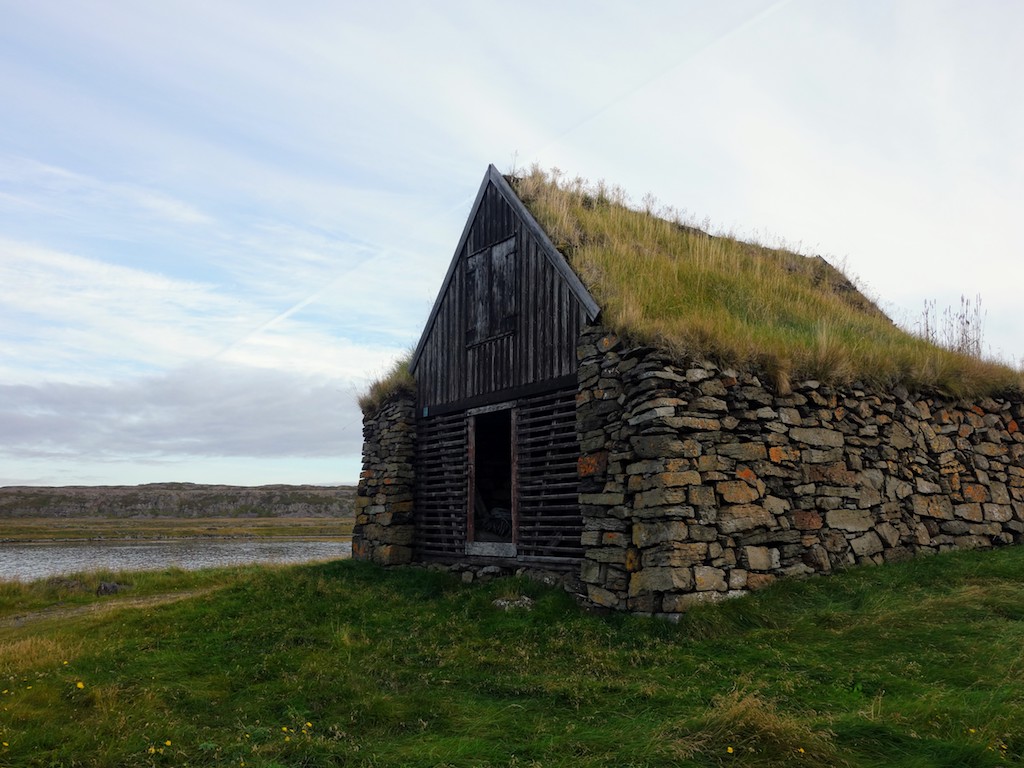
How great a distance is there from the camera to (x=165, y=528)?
49781 mm

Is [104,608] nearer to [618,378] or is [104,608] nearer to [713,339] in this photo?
[618,378]

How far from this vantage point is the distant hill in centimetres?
6331

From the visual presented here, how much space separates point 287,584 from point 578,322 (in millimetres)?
6553

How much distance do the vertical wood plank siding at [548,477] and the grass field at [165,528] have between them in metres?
36.8

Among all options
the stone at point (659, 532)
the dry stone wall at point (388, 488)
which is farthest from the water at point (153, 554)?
the stone at point (659, 532)

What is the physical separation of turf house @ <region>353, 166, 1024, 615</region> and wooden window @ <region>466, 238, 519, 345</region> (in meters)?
0.04

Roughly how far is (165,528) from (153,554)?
19797 mm

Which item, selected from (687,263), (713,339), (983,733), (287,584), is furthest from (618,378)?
(287,584)

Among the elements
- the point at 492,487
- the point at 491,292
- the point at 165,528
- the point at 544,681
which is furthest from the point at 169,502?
the point at 544,681

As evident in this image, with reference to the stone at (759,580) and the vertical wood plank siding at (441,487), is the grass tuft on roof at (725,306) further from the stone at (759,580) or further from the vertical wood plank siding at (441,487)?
the vertical wood plank siding at (441,487)

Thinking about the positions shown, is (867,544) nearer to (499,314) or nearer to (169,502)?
(499,314)

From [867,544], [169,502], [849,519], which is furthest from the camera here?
[169,502]

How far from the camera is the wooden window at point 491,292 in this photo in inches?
503

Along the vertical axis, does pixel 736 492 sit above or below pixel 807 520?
above
